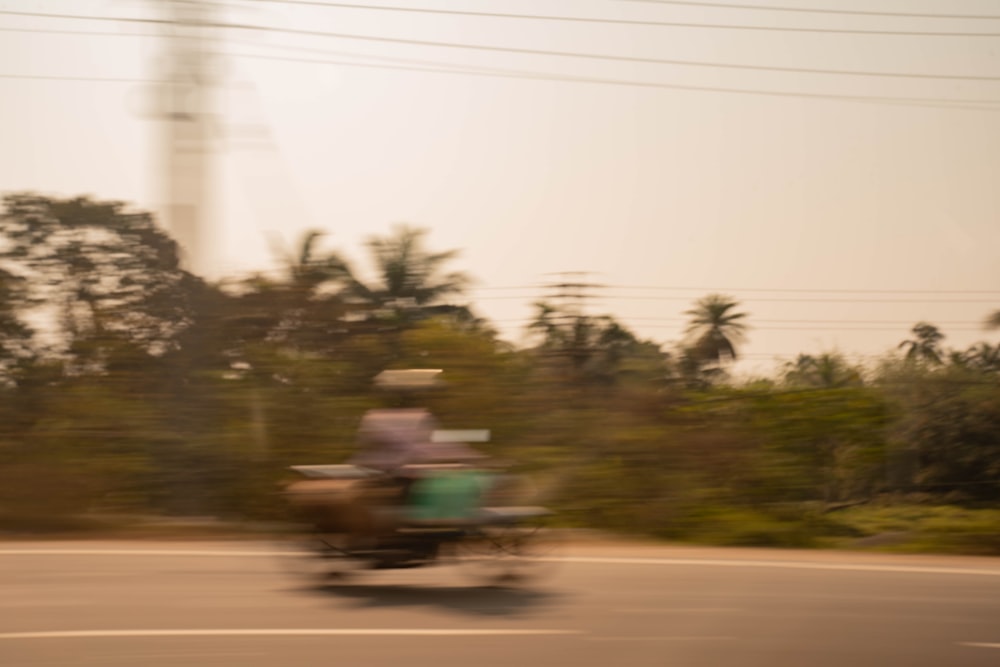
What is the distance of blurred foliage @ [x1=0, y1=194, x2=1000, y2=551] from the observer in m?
14.6

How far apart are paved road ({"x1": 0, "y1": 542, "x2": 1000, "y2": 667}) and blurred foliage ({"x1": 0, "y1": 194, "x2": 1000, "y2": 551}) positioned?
Answer: 13.0 feet

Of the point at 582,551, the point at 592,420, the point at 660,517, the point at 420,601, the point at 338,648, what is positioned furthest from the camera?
the point at 592,420

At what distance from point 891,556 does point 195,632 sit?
851 cm

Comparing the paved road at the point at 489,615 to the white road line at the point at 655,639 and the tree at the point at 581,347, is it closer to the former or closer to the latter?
the white road line at the point at 655,639

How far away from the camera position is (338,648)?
6.41 meters

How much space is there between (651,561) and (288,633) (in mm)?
4673

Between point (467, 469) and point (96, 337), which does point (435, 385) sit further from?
point (96, 337)

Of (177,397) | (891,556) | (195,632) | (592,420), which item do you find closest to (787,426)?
(592,420)

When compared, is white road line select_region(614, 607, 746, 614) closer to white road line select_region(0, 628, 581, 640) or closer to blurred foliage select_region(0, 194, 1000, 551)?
white road line select_region(0, 628, 581, 640)

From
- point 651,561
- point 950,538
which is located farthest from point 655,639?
point 950,538

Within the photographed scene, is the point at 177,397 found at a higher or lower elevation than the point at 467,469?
higher

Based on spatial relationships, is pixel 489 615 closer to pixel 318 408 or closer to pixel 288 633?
pixel 288 633

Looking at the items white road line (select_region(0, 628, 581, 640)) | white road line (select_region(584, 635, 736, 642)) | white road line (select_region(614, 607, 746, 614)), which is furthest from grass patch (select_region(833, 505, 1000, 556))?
white road line (select_region(0, 628, 581, 640))

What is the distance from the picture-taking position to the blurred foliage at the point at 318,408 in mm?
14594
